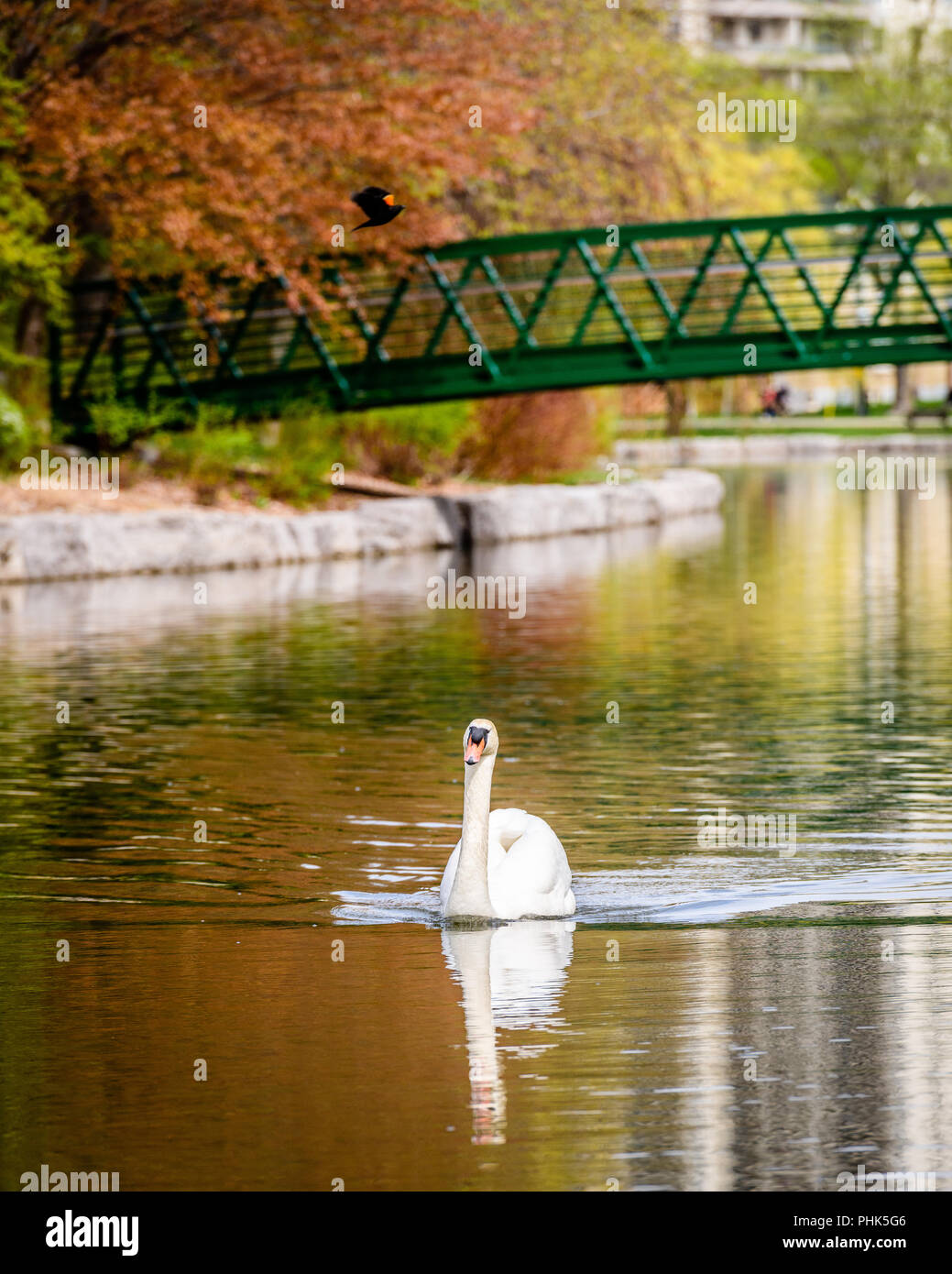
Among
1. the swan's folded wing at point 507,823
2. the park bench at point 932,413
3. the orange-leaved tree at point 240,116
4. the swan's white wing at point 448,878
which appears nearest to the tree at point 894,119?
the park bench at point 932,413

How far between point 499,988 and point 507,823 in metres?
1.55

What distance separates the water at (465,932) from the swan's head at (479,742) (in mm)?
681

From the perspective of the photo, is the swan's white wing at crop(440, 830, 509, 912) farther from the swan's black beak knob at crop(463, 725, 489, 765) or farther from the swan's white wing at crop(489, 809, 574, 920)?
the swan's black beak knob at crop(463, 725, 489, 765)

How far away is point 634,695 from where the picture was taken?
17.6 meters

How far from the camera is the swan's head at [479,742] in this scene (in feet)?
31.8

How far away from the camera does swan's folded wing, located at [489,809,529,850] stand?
10.1 meters

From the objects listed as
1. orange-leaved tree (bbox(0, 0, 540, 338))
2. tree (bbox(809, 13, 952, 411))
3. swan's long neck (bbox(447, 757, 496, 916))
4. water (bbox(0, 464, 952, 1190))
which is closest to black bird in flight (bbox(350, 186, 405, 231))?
water (bbox(0, 464, 952, 1190))

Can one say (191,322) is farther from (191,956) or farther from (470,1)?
(191,956)

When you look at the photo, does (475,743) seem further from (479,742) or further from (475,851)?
(475,851)

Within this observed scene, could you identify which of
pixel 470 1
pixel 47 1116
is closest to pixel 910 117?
pixel 470 1

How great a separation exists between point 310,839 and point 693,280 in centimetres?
2483

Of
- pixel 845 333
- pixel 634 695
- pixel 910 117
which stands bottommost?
pixel 634 695

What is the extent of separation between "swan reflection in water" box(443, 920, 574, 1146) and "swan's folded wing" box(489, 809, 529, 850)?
15.8 inches

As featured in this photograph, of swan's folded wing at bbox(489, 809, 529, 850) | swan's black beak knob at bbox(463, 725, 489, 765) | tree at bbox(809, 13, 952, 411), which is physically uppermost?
tree at bbox(809, 13, 952, 411)
